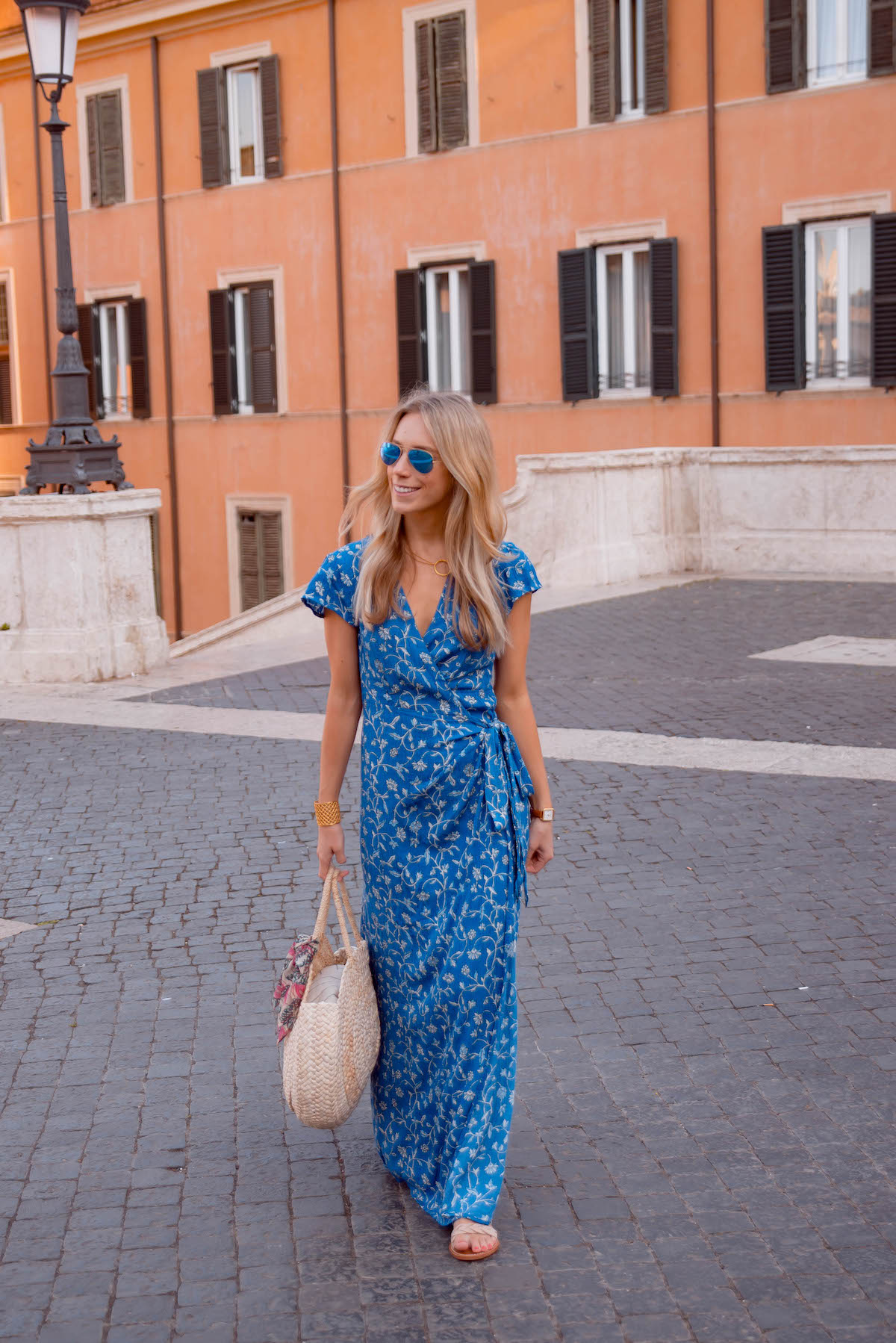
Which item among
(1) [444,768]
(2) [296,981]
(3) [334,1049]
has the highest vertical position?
(1) [444,768]

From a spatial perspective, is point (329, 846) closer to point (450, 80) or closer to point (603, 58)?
point (603, 58)

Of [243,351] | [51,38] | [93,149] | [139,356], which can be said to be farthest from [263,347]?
[51,38]

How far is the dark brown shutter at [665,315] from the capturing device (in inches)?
806

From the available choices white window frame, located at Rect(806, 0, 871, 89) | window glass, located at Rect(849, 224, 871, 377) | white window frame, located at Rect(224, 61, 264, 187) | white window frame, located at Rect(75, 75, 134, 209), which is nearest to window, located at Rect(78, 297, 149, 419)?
white window frame, located at Rect(75, 75, 134, 209)

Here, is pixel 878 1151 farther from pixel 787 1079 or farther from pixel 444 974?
Result: pixel 444 974

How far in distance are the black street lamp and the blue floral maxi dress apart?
8.92 metres

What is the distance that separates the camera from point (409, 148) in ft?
76.4

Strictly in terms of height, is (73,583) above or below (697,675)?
above

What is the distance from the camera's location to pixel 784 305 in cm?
1948

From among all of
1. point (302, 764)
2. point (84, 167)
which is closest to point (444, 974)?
point (302, 764)

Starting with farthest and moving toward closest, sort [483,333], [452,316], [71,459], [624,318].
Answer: [452,316] → [483,333] → [624,318] → [71,459]

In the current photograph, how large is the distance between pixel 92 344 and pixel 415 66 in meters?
7.95

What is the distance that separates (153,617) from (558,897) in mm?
6879

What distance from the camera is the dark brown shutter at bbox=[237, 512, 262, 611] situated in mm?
26078
